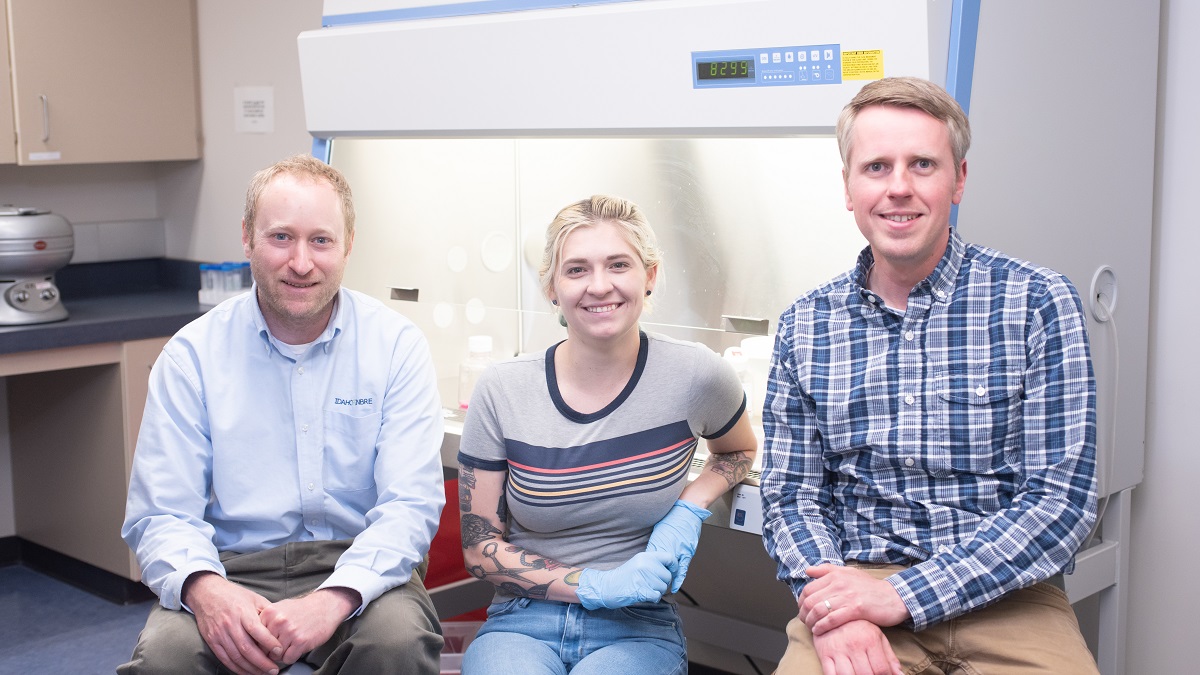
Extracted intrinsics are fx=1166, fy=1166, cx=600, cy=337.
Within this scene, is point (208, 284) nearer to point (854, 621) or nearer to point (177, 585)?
point (177, 585)

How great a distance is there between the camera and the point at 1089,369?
1438 millimetres

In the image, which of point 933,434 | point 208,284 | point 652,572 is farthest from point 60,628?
point 933,434

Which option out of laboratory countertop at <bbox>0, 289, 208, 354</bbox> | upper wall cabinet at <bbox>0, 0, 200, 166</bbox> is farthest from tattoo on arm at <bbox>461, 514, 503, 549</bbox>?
upper wall cabinet at <bbox>0, 0, 200, 166</bbox>

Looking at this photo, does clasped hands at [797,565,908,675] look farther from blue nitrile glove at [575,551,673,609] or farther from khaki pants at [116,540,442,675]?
khaki pants at [116,540,442,675]

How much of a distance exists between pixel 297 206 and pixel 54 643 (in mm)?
1699

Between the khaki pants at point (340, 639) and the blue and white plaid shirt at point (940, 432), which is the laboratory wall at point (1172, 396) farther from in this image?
the khaki pants at point (340, 639)

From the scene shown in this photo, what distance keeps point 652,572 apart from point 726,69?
762mm

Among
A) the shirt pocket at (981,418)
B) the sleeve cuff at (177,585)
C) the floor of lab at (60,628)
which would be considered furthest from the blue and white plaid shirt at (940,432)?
the floor of lab at (60,628)

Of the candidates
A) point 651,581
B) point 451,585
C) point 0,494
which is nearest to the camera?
point 651,581

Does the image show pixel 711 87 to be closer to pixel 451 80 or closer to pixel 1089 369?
pixel 451 80

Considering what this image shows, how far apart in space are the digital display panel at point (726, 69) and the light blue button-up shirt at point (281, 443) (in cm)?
64

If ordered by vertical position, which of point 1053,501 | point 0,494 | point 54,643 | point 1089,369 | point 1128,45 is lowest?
point 54,643

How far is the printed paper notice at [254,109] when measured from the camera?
3289 mm

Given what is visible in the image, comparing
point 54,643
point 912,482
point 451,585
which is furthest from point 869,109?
point 54,643
